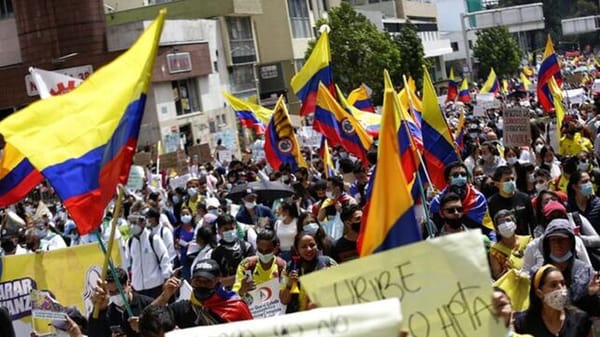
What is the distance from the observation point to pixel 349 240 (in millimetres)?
8086

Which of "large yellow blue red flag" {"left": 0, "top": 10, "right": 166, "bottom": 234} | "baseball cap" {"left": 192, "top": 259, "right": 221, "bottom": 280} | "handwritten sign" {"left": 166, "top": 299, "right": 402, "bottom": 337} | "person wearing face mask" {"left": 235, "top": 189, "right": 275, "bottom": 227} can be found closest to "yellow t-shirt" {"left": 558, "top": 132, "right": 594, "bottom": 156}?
"person wearing face mask" {"left": 235, "top": 189, "right": 275, "bottom": 227}

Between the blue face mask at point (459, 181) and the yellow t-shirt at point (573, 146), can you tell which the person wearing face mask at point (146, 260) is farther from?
the yellow t-shirt at point (573, 146)

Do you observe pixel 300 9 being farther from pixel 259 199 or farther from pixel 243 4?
pixel 259 199

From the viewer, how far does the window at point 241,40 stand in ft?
158

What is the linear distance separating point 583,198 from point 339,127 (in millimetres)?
8184

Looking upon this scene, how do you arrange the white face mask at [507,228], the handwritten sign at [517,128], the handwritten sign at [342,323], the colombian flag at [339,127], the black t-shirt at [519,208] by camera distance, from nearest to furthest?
the handwritten sign at [342,323] < the white face mask at [507,228] < the black t-shirt at [519,208] < the handwritten sign at [517,128] < the colombian flag at [339,127]

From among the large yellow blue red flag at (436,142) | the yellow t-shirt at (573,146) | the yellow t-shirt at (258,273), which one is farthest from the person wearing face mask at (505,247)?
the yellow t-shirt at (573,146)

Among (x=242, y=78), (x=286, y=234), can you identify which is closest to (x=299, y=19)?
(x=242, y=78)

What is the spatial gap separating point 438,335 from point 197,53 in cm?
4034

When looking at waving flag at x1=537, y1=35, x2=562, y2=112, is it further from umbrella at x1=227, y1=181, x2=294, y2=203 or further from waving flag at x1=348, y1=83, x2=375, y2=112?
umbrella at x1=227, y1=181, x2=294, y2=203

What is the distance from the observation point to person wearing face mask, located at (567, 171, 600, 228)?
29.3ft

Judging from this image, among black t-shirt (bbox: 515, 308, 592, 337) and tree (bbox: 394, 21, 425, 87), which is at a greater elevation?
tree (bbox: 394, 21, 425, 87)

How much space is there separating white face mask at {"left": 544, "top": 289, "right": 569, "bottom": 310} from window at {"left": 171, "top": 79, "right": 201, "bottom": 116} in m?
37.2

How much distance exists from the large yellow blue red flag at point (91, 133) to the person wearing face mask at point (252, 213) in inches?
212
